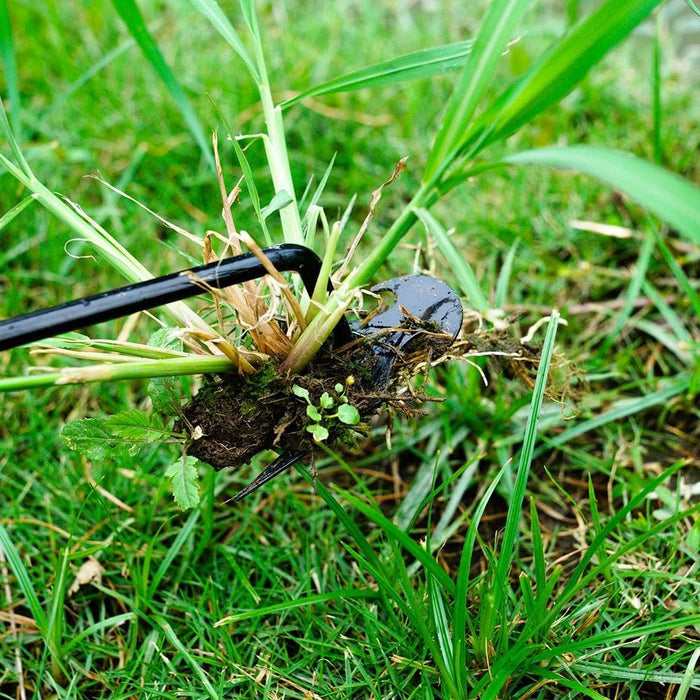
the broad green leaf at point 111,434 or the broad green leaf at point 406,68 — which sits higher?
the broad green leaf at point 406,68

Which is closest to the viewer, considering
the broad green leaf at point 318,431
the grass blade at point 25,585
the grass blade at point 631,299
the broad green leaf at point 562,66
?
the broad green leaf at point 562,66

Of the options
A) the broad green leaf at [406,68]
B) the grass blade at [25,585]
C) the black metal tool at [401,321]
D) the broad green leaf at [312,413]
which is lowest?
the grass blade at [25,585]

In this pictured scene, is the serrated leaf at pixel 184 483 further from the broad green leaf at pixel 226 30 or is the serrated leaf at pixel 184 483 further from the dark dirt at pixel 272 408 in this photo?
the broad green leaf at pixel 226 30

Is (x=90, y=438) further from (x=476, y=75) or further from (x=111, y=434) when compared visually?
(x=476, y=75)

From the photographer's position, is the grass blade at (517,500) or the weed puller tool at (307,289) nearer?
the weed puller tool at (307,289)

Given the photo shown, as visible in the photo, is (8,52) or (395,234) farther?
(8,52)

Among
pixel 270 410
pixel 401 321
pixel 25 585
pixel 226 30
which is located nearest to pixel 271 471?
pixel 270 410

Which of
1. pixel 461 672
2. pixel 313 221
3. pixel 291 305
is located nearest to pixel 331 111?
pixel 313 221

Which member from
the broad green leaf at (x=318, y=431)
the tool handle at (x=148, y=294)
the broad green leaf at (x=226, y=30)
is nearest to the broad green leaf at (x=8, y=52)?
the broad green leaf at (x=226, y=30)
